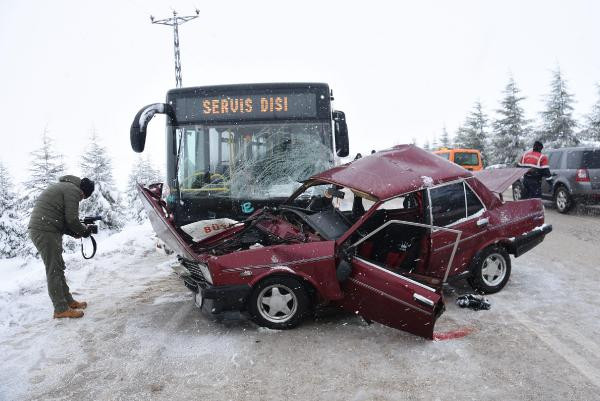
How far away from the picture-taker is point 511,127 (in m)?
37.7

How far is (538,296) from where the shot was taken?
5.39m

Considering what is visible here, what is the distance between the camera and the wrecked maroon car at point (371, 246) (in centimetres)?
437

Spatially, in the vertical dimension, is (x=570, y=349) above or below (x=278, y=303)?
below

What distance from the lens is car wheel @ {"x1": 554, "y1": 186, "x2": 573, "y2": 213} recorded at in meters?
12.3

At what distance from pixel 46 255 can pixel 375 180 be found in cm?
395

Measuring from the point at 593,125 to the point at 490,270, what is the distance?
3367 centimetres

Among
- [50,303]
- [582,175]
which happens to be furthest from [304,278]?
[582,175]

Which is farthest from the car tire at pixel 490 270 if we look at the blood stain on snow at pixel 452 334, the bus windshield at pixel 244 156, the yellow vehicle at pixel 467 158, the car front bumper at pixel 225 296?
the yellow vehicle at pixel 467 158

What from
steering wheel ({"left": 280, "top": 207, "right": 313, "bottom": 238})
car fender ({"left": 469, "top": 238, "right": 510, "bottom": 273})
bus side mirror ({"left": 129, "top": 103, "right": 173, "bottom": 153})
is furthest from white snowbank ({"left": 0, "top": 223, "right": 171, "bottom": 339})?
car fender ({"left": 469, "top": 238, "right": 510, "bottom": 273})

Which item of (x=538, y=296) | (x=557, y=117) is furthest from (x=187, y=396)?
(x=557, y=117)

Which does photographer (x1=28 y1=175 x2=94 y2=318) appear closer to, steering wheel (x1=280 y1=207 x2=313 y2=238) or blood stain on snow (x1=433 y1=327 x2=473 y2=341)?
steering wheel (x1=280 y1=207 x2=313 y2=238)

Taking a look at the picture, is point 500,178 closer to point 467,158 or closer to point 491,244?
point 491,244

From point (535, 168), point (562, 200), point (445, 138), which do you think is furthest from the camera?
point (445, 138)

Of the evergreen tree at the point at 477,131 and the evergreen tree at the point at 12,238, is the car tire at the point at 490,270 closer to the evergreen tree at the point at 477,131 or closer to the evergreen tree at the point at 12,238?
the evergreen tree at the point at 12,238
